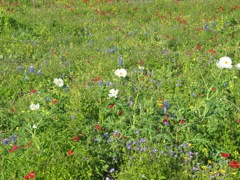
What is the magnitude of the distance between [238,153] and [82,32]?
6624 mm

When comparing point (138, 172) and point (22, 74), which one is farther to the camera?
point (22, 74)

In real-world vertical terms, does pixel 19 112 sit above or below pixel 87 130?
below

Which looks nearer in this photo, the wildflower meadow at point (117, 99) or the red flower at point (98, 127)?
the wildflower meadow at point (117, 99)

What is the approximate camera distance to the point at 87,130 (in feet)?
13.7

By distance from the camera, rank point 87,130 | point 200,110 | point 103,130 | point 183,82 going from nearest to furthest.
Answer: point 87,130 → point 103,130 → point 200,110 → point 183,82

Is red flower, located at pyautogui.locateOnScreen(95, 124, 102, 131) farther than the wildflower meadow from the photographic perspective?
Yes

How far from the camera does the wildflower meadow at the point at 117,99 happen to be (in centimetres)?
381

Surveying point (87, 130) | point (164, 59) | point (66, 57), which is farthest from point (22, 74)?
point (87, 130)

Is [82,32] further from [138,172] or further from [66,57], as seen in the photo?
[138,172]

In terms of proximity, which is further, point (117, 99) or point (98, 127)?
point (117, 99)

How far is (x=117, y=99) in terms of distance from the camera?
4.97m

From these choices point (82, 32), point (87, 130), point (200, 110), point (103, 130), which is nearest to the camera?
point (87, 130)

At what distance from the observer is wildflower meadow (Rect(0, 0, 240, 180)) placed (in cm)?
381

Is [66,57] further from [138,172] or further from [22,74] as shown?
[138,172]
